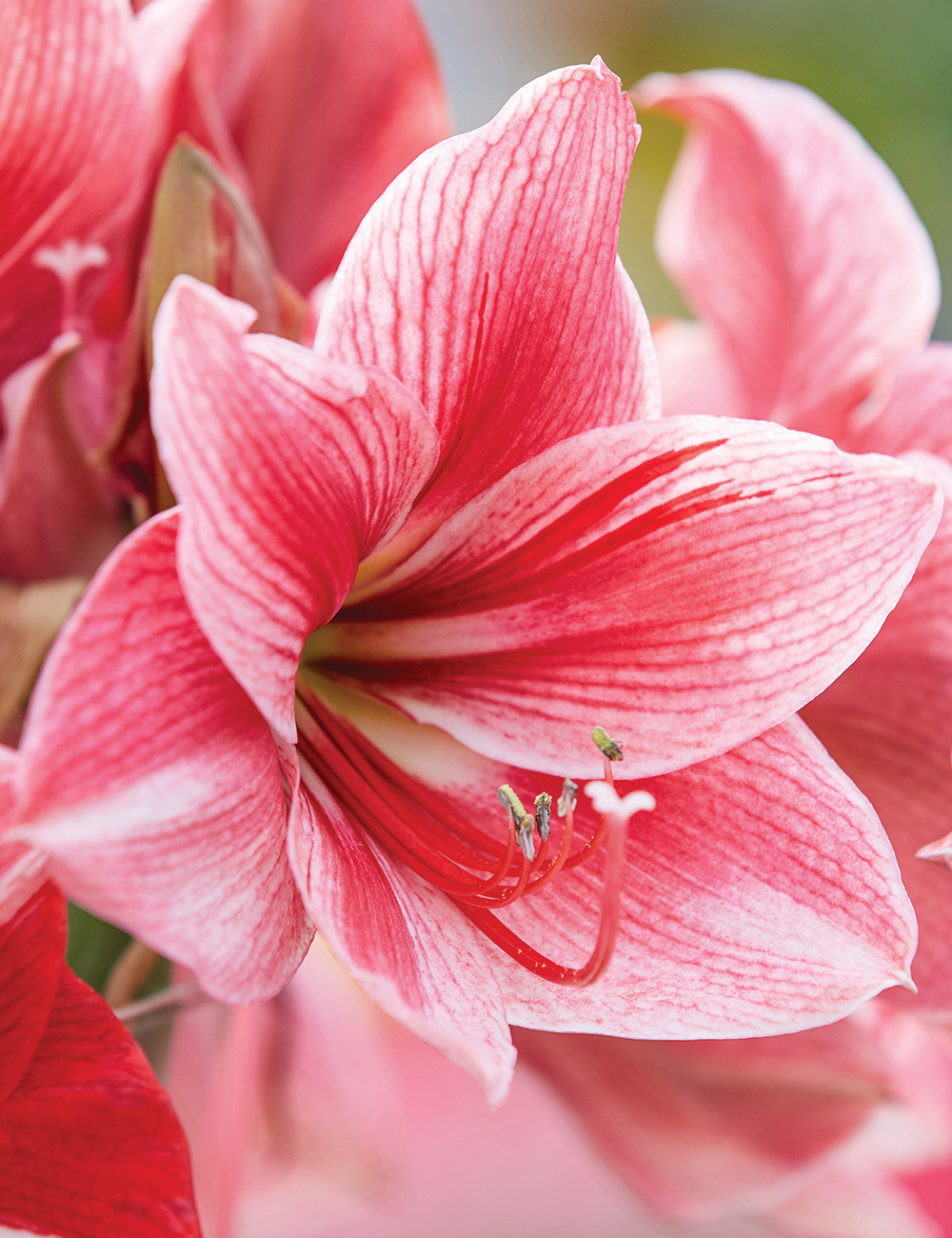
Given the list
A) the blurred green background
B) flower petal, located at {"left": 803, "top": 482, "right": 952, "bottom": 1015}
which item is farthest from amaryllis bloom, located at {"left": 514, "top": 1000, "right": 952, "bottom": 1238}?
the blurred green background

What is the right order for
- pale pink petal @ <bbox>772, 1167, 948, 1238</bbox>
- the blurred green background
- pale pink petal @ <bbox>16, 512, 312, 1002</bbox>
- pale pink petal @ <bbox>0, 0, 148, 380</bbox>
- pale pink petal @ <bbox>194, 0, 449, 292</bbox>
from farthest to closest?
the blurred green background < pale pink petal @ <bbox>772, 1167, 948, 1238</bbox> < pale pink petal @ <bbox>194, 0, 449, 292</bbox> < pale pink petal @ <bbox>0, 0, 148, 380</bbox> < pale pink petal @ <bbox>16, 512, 312, 1002</bbox>

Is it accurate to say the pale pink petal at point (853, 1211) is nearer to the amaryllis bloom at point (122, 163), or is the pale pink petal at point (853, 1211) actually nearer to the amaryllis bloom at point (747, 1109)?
the amaryllis bloom at point (747, 1109)

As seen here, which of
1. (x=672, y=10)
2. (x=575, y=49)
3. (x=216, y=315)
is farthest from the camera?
(x=575, y=49)

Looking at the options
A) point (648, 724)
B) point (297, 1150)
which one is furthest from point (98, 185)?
point (297, 1150)

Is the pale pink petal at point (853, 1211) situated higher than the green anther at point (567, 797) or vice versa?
the green anther at point (567, 797)

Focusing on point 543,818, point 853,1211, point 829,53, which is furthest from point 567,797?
point 829,53

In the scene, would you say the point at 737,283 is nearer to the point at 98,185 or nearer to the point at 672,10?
the point at 98,185

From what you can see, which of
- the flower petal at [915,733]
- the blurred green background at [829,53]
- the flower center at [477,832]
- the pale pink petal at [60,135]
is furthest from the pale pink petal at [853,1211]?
the blurred green background at [829,53]

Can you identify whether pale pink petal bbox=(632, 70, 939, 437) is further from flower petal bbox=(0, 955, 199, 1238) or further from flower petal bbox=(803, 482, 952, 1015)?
flower petal bbox=(0, 955, 199, 1238)
